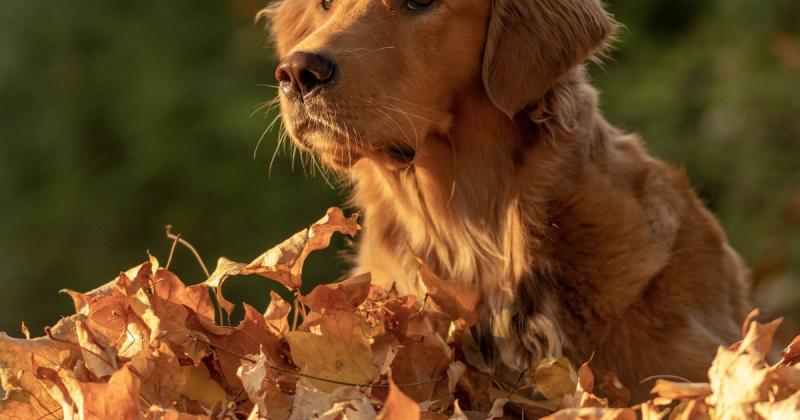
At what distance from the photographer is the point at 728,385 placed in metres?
2.32

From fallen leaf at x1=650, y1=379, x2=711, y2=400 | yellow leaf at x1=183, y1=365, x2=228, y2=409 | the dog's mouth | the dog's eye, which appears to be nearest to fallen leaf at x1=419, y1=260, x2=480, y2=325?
the dog's mouth

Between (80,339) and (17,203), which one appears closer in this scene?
(80,339)

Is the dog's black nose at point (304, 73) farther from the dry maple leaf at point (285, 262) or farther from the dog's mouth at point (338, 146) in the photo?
the dry maple leaf at point (285, 262)

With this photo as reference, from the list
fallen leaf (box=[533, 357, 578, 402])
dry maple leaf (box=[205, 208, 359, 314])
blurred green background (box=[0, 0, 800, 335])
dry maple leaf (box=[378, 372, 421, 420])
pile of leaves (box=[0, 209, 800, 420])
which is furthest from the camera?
blurred green background (box=[0, 0, 800, 335])

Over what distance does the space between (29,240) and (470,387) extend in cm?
778

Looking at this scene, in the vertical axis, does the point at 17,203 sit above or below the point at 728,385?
below

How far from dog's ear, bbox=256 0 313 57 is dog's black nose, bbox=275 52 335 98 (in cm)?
80

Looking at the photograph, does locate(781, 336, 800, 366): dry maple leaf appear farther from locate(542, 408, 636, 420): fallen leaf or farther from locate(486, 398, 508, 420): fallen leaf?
locate(486, 398, 508, 420): fallen leaf

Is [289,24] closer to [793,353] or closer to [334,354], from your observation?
[334,354]

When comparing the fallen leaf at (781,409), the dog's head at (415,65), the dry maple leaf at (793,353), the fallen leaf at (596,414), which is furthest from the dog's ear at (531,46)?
the fallen leaf at (781,409)

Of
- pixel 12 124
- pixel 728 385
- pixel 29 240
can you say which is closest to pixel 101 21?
pixel 12 124

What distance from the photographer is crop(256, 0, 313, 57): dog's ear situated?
3.95 m

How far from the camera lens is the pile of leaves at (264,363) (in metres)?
2.56

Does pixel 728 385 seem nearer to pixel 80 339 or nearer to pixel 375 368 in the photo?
pixel 375 368
